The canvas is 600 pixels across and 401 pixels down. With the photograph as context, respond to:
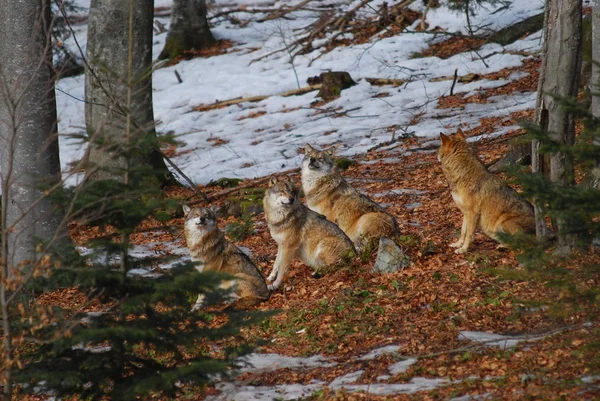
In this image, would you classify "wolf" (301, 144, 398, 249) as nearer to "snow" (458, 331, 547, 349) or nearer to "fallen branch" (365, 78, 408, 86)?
"snow" (458, 331, 547, 349)

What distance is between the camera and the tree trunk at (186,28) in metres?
24.9

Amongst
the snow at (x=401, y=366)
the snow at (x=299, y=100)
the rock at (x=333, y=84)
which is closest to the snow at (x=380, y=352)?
the snow at (x=401, y=366)

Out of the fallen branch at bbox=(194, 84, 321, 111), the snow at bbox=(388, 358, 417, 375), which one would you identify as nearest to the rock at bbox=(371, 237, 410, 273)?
the snow at bbox=(388, 358, 417, 375)

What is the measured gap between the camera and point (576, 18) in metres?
7.92

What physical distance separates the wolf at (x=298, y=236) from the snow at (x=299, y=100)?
397 centimetres

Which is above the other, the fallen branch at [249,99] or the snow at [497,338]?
the fallen branch at [249,99]

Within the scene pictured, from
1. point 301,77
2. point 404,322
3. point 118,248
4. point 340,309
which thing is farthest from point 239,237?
point 301,77

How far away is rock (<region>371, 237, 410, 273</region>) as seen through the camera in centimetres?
935

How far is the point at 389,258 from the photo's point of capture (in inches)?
370

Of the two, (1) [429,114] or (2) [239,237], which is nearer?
(2) [239,237]

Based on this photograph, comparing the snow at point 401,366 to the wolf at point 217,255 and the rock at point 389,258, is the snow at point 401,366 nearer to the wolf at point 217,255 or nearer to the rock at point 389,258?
the rock at point 389,258

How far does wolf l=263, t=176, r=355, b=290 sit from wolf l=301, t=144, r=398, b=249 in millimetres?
380

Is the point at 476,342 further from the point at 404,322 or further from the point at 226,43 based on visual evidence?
the point at 226,43

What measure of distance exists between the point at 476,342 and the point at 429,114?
1076 centimetres
